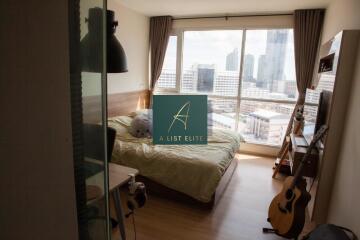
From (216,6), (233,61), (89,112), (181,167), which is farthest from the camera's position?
(233,61)

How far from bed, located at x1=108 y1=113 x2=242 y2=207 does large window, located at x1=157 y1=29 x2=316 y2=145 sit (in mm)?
1610

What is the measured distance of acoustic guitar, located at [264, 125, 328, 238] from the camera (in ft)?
6.25

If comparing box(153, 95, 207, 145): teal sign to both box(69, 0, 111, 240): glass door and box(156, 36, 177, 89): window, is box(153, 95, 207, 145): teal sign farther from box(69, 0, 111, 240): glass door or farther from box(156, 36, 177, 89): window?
box(69, 0, 111, 240): glass door

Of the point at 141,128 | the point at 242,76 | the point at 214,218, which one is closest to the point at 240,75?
the point at 242,76

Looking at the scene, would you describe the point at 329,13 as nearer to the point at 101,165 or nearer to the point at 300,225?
the point at 300,225

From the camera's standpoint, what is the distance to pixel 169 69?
15.8ft

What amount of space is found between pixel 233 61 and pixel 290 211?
119 inches

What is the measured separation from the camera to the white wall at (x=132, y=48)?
3.86 m

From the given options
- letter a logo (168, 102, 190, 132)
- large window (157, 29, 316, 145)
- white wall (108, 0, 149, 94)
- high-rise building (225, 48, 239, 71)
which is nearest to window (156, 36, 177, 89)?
large window (157, 29, 316, 145)

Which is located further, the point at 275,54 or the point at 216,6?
the point at 275,54

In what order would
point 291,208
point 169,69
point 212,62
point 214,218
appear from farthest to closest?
point 169,69 → point 212,62 → point 214,218 → point 291,208

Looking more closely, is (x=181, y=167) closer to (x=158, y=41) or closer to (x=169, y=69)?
(x=169, y=69)

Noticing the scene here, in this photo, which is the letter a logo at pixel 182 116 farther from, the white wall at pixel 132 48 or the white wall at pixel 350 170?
the white wall at pixel 350 170

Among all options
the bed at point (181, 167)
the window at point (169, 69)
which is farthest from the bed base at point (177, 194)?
the window at point (169, 69)
